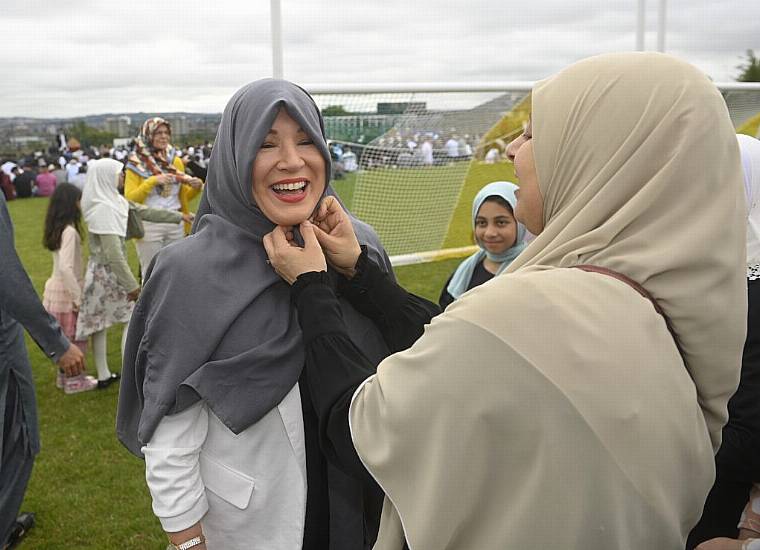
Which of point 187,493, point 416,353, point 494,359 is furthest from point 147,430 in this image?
point 494,359

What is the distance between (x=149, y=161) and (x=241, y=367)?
204 inches

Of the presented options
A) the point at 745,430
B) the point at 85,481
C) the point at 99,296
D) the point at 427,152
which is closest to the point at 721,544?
the point at 745,430

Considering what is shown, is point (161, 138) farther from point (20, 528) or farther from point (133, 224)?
point (20, 528)

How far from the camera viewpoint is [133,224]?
6.15m

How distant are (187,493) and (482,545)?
2.81ft

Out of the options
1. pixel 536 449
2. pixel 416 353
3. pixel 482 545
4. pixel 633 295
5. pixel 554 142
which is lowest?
pixel 482 545

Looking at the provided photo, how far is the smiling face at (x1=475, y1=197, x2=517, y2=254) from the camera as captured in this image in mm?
4027

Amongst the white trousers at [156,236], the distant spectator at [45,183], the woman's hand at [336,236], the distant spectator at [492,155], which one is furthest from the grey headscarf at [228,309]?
the distant spectator at [45,183]

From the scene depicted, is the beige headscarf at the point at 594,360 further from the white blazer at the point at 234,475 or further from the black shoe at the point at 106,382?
the black shoe at the point at 106,382

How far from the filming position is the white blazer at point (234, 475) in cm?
181

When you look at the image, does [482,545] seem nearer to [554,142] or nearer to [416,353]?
[416,353]

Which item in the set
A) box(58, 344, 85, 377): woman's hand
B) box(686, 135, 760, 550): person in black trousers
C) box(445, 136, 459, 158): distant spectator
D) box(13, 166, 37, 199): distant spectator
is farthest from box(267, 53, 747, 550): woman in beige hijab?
box(13, 166, 37, 199): distant spectator

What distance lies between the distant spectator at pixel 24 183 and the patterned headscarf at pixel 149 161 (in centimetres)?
2345

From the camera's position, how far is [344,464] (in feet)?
Result: 5.18
